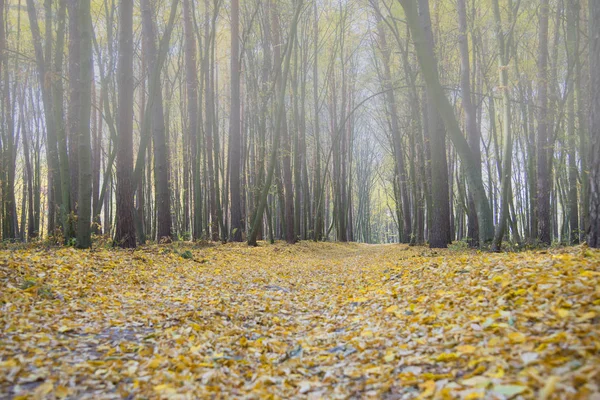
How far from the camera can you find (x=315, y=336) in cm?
351

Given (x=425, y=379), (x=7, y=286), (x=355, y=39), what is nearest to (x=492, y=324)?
(x=425, y=379)

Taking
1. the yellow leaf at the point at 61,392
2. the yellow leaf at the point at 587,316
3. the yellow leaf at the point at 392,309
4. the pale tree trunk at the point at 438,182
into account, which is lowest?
the yellow leaf at the point at 61,392

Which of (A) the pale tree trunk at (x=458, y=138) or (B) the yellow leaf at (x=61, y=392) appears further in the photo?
(A) the pale tree trunk at (x=458, y=138)

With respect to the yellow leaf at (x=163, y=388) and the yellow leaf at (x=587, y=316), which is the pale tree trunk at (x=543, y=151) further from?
the yellow leaf at (x=163, y=388)

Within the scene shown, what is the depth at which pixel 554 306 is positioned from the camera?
2.60 metres

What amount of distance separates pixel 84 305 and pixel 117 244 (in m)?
4.27

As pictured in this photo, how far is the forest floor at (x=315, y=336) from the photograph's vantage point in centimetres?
217

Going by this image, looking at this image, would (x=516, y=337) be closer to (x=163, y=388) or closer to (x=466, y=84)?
(x=163, y=388)

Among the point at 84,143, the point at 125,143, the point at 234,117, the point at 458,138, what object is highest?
the point at 234,117

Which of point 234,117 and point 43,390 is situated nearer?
point 43,390

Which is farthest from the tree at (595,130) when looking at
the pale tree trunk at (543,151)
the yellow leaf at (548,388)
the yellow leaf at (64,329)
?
the pale tree trunk at (543,151)

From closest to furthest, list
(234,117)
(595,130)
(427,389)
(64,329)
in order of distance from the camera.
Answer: (427,389) < (64,329) < (595,130) < (234,117)

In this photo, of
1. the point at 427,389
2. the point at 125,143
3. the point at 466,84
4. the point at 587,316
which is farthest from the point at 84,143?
the point at 466,84

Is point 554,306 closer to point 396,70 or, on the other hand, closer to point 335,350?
point 335,350
